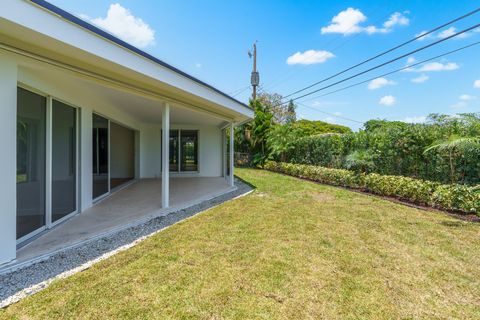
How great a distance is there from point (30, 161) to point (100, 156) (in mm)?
3390

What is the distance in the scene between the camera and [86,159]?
6355 millimetres

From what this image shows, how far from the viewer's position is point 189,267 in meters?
3.56

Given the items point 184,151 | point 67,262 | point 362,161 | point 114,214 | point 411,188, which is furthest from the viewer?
point 184,151

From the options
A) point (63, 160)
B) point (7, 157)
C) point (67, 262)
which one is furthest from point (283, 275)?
point (63, 160)

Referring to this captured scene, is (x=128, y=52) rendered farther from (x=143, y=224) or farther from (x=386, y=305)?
(x=386, y=305)

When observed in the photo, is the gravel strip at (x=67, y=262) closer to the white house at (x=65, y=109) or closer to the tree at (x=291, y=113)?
the white house at (x=65, y=109)

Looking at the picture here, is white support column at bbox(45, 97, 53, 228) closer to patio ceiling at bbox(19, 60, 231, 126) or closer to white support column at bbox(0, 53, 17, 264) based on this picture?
patio ceiling at bbox(19, 60, 231, 126)

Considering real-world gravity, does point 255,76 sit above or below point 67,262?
above

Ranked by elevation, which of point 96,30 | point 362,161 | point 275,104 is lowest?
point 362,161

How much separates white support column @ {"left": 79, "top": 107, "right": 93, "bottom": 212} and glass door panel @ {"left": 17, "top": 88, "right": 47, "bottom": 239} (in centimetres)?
142

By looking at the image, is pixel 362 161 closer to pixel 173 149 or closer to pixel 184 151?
pixel 184 151

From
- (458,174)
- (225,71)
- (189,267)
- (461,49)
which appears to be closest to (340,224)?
(189,267)

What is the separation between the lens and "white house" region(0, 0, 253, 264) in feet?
11.0

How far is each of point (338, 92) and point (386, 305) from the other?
16547 millimetres
